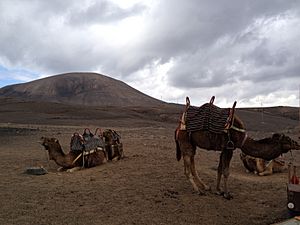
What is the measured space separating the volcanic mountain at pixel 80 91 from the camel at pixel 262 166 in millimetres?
106629

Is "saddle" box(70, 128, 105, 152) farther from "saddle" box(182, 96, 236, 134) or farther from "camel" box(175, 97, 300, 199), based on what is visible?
"saddle" box(182, 96, 236, 134)

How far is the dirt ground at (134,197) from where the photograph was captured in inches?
301

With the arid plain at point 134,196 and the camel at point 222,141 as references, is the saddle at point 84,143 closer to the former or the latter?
the arid plain at point 134,196

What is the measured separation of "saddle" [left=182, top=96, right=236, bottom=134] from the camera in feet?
29.0

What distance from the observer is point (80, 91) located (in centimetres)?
13388

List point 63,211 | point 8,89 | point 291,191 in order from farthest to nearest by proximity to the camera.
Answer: point 8,89, point 63,211, point 291,191

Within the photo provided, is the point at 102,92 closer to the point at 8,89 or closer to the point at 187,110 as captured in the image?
the point at 8,89

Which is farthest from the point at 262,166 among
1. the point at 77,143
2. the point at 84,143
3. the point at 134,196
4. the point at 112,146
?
the point at 77,143

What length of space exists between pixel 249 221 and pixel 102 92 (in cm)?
12482

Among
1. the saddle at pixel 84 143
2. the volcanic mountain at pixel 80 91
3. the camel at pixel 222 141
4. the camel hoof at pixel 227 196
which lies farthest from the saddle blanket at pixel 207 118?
the volcanic mountain at pixel 80 91

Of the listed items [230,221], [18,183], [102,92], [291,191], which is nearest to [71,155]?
[18,183]

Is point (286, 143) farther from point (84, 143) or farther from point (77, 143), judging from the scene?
point (77, 143)

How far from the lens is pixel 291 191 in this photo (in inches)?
288

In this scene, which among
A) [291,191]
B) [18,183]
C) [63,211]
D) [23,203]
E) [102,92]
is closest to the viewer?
[291,191]
